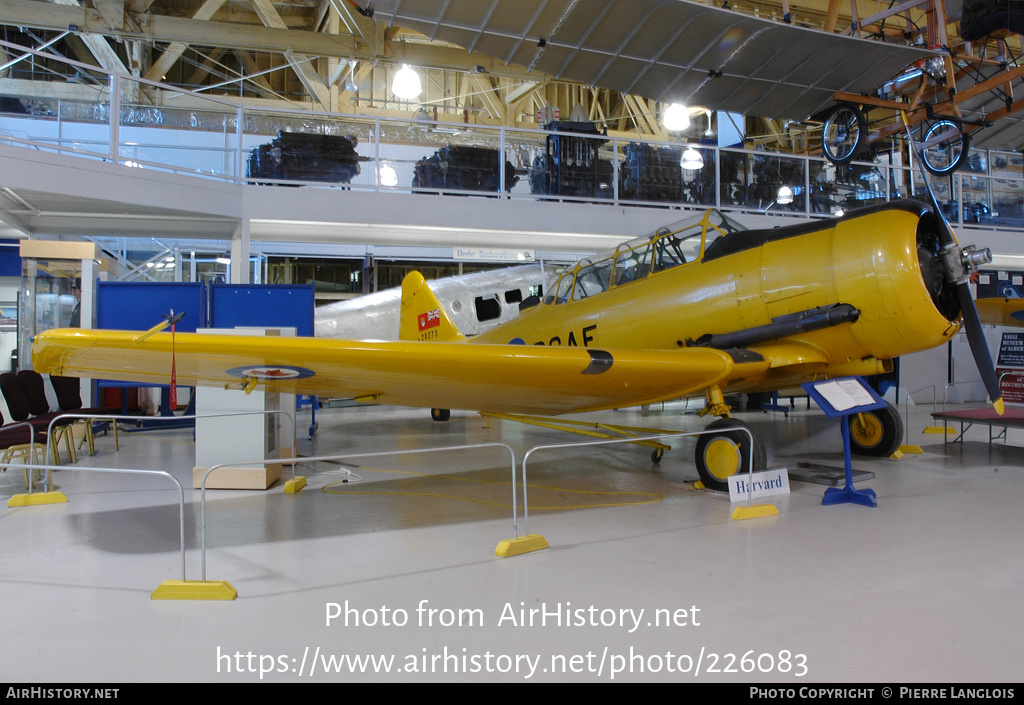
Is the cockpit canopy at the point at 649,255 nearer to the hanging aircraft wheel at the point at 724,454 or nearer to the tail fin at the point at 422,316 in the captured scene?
the hanging aircraft wheel at the point at 724,454

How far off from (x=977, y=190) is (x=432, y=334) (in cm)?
1180

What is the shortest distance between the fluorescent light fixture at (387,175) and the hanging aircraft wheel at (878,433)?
711cm

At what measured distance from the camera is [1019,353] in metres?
9.08

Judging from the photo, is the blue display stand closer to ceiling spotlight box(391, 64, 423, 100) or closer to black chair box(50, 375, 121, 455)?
black chair box(50, 375, 121, 455)

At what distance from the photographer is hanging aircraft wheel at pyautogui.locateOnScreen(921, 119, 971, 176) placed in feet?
32.0

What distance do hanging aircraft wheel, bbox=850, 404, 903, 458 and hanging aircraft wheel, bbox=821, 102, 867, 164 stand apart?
5.12 m

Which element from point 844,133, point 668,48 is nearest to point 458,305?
point 668,48

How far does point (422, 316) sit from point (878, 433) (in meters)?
5.70

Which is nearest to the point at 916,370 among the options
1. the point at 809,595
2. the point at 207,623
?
the point at 809,595

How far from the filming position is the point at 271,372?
13.5ft

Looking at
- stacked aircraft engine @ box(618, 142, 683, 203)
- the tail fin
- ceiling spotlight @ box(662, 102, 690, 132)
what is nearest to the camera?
the tail fin

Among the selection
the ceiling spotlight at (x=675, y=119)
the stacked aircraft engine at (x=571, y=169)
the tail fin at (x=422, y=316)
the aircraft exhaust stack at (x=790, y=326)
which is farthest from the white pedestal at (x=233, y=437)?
the ceiling spotlight at (x=675, y=119)

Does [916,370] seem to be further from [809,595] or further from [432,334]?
[809,595]

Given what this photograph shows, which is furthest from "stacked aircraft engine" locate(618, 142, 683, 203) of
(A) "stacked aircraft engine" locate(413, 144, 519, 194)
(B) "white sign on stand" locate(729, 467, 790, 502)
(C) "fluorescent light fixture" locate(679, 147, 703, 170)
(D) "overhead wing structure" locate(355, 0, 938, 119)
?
(B) "white sign on stand" locate(729, 467, 790, 502)
